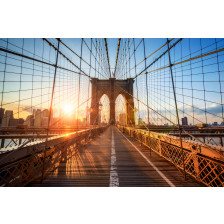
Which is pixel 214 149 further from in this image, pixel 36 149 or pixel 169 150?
pixel 36 149

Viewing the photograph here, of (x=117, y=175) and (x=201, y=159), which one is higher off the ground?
(x=201, y=159)

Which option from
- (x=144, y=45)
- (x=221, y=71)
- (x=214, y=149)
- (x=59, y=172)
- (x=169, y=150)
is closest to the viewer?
(x=214, y=149)

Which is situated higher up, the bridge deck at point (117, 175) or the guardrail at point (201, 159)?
the guardrail at point (201, 159)

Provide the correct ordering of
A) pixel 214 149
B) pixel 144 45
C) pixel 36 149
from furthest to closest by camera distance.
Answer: pixel 144 45
pixel 36 149
pixel 214 149

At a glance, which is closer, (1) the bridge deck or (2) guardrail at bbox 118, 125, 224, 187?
(2) guardrail at bbox 118, 125, 224, 187

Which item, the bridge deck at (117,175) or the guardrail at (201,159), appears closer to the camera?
the guardrail at (201,159)

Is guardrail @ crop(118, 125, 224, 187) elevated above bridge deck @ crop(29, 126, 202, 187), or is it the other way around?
guardrail @ crop(118, 125, 224, 187)

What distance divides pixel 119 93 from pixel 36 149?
37035 mm

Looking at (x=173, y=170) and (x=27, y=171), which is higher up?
(x=27, y=171)

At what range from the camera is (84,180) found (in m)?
2.80

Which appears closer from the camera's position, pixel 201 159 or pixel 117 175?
pixel 201 159
